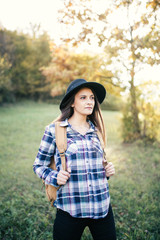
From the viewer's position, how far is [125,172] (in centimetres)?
Answer: 510

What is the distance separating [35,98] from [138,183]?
2663cm

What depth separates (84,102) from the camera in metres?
1.82

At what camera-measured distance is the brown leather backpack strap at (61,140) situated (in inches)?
62.1

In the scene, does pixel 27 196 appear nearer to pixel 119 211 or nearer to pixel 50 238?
pixel 50 238

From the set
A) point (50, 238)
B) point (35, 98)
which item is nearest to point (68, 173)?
point (50, 238)

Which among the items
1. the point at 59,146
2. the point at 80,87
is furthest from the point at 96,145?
the point at 80,87

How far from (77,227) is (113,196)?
252 centimetres

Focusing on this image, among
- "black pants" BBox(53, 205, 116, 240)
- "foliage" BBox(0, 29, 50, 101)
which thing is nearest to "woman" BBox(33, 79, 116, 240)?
"black pants" BBox(53, 205, 116, 240)

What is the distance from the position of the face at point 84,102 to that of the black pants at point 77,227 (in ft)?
3.11

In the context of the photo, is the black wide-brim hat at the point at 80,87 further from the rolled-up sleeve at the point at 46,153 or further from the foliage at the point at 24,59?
the foliage at the point at 24,59

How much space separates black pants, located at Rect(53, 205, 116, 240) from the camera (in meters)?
1.55

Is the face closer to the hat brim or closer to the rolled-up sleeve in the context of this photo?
the hat brim

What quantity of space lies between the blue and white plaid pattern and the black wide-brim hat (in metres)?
0.31

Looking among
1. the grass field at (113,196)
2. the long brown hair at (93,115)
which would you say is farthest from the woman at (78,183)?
the grass field at (113,196)
